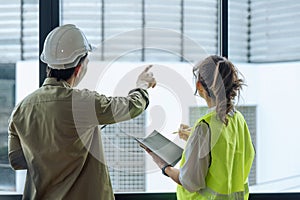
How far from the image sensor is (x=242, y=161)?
1.78m

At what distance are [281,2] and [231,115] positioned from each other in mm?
938

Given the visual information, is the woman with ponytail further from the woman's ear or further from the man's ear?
the man's ear

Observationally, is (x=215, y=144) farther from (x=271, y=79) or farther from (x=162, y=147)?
(x=271, y=79)

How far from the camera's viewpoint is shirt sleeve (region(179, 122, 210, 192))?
1.69m

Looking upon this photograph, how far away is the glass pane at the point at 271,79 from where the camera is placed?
2.37 meters

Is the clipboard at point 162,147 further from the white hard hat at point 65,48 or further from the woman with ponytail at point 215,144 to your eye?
the white hard hat at point 65,48

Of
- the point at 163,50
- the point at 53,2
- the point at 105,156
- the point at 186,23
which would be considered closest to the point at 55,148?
the point at 105,156

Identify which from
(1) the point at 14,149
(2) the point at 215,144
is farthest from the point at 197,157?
(1) the point at 14,149

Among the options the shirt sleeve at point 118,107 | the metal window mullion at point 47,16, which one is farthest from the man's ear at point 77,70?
the metal window mullion at point 47,16

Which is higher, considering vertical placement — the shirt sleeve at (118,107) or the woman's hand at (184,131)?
the shirt sleeve at (118,107)

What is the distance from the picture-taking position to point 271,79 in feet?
7.86

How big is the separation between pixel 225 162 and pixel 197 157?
0.12m

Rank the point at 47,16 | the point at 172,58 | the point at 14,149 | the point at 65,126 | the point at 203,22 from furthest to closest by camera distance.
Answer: the point at 203,22 < the point at 47,16 < the point at 172,58 < the point at 14,149 < the point at 65,126

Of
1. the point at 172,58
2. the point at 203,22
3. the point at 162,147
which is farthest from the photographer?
the point at 203,22
